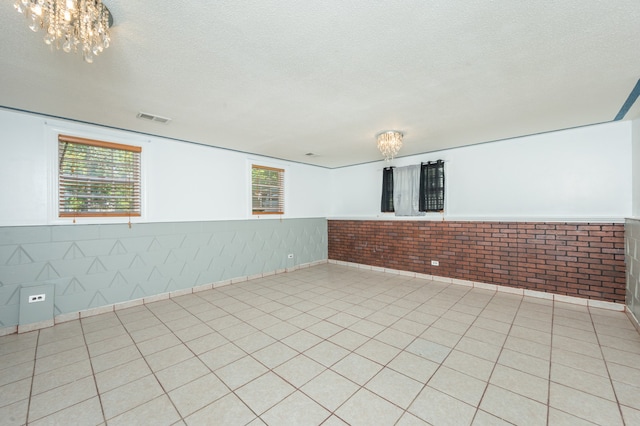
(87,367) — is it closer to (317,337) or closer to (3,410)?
(3,410)

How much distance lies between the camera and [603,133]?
3684 mm

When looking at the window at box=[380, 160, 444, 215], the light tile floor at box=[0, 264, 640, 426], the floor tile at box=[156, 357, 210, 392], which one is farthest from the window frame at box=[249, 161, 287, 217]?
the floor tile at box=[156, 357, 210, 392]

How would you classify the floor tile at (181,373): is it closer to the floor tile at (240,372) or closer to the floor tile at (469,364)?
the floor tile at (240,372)

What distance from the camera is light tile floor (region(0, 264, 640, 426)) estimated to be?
177cm

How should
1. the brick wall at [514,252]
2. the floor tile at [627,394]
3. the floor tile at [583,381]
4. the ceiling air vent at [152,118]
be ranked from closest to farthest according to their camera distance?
1. the floor tile at [627,394]
2. the floor tile at [583,381]
3. the ceiling air vent at [152,118]
4. the brick wall at [514,252]

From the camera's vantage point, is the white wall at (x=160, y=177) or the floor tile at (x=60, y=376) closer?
the floor tile at (x=60, y=376)

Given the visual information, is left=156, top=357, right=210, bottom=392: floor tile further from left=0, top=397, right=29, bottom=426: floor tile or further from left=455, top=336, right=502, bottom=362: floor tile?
left=455, top=336, right=502, bottom=362: floor tile

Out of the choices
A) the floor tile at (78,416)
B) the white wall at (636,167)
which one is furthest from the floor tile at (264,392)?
the white wall at (636,167)

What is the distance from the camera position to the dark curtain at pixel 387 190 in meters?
5.85

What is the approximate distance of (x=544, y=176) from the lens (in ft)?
13.5

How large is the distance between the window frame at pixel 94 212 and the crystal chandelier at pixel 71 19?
8.11 feet

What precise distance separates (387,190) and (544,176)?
270 cm

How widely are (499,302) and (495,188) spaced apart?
1956mm

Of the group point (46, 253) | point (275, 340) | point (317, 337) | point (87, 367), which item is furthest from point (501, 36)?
point (46, 253)
